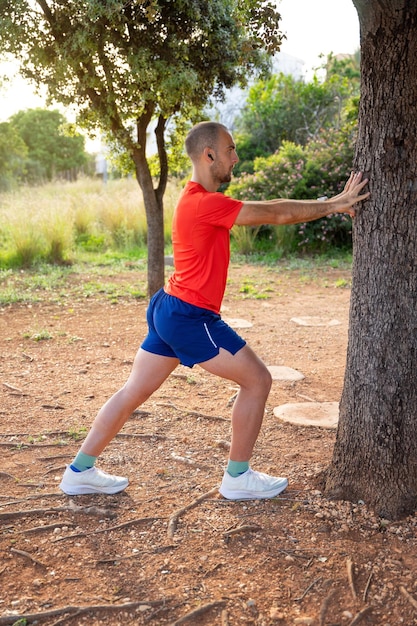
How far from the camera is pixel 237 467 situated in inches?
137

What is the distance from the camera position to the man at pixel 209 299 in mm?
3104

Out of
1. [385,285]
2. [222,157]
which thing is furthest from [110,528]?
[222,157]

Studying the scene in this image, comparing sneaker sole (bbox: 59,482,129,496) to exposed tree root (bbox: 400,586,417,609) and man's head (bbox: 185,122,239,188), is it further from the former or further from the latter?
man's head (bbox: 185,122,239,188)

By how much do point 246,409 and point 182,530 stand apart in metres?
0.67

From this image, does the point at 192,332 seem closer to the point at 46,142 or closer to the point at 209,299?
the point at 209,299

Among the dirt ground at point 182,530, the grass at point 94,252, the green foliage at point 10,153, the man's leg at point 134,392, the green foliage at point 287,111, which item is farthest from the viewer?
the green foliage at point 10,153

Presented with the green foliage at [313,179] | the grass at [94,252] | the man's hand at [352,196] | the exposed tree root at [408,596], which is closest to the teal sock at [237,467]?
the exposed tree root at [408,596]

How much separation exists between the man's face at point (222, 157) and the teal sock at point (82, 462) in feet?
5.33

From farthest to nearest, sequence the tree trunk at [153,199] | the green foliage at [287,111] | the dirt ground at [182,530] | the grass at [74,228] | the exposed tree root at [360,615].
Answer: the green foliage at [287,111] → the grass at [74,228] → the tree trunk at [153,199] → the dirt ground at [182,530] → the exposed tree root at [360,615]

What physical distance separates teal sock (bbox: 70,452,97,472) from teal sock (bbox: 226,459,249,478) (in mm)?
748

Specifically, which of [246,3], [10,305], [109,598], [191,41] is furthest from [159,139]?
[109,598]

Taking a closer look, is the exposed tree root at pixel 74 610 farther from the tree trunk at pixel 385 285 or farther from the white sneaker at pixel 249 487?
the tree trunk at pixel 385 285

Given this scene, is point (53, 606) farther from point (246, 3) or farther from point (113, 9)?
point (113, 9)

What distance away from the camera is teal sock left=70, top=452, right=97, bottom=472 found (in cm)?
355
